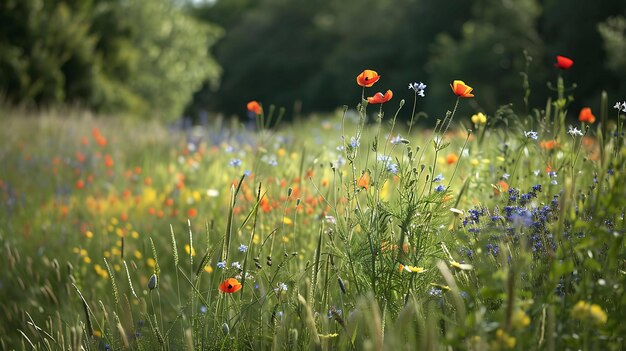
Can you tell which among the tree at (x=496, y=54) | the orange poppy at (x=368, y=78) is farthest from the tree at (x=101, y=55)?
the orange poppy at (x=368, y=78)

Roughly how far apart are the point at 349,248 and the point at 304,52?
107 feet

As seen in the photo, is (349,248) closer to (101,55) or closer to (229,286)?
(229,286)

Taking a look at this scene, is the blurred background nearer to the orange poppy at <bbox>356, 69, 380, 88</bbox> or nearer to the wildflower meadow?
the wildflower meadow

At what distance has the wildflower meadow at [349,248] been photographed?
5.96 ft

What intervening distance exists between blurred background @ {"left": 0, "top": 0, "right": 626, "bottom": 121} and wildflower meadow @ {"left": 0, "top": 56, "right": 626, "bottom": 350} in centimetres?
93

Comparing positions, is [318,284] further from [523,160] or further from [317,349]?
[523,160]

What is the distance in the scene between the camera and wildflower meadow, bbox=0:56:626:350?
1.82 meters

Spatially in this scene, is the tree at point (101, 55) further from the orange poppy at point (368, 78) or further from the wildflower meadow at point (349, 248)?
the orange poppy at point (368, 78)

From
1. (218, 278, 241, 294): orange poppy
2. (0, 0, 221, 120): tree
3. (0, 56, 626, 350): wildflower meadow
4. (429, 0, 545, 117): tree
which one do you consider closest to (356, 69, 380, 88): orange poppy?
(0, 56, 626, 350): wildflower meadow

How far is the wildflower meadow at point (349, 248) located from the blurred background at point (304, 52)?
934 mm

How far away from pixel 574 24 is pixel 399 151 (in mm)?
14086

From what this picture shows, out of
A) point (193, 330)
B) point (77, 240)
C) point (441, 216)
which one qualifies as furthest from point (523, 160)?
point (77, 240)

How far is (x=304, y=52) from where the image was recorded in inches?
1351

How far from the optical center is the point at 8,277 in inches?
158
